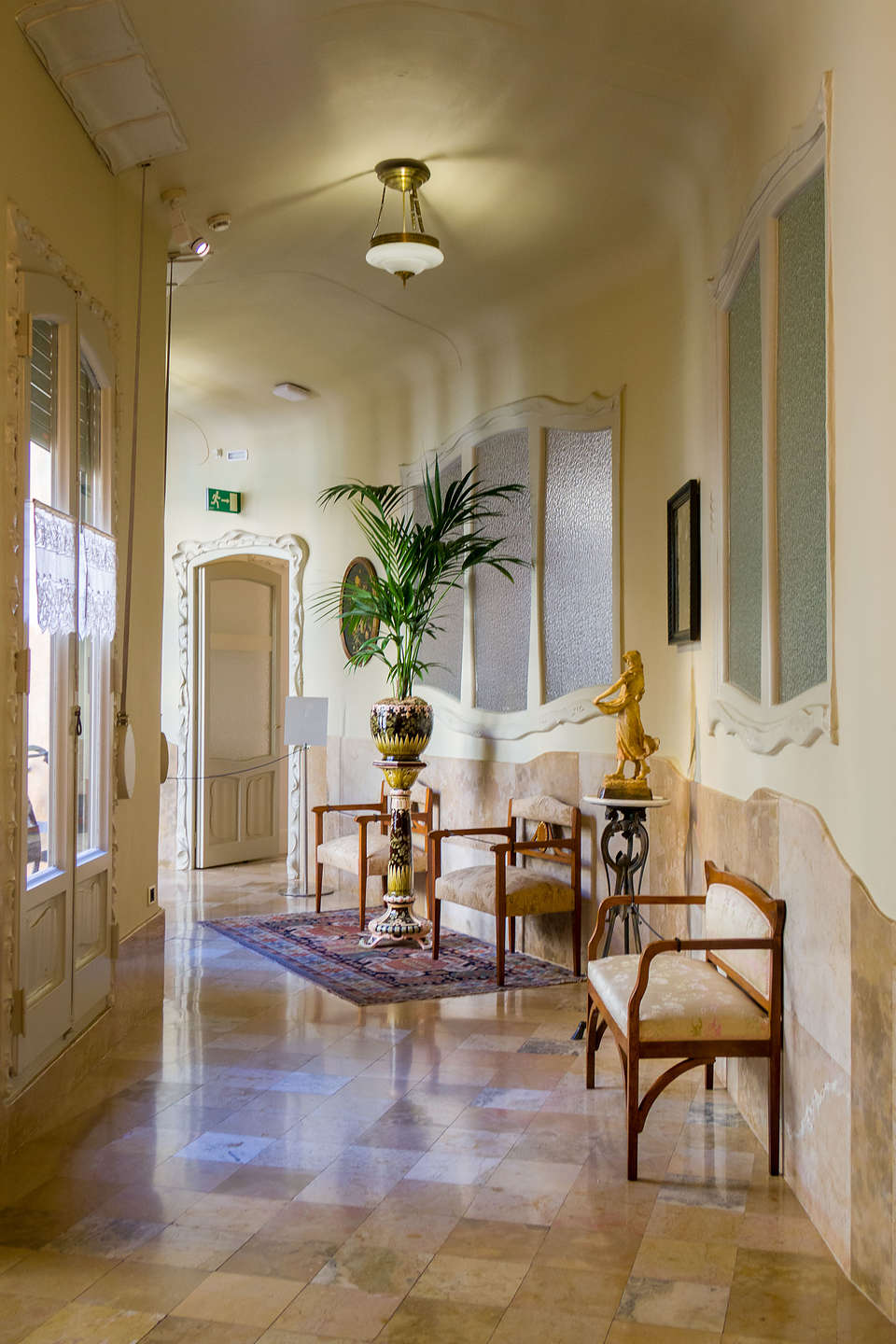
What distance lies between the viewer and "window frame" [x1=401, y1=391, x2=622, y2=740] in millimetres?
5871

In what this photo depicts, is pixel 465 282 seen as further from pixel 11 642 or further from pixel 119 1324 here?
pixel 119 1324

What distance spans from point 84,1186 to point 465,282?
15.2 ft

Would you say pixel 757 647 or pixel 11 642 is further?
pixel 757 647

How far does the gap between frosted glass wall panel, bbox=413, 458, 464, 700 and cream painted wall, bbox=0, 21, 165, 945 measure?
2.27 m

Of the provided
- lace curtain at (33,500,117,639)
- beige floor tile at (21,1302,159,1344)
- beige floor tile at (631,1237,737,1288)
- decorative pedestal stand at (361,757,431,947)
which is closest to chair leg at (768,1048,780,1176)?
beige floor tile at (631,1237,737,1288)

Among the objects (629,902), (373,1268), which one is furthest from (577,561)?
(373,1268)

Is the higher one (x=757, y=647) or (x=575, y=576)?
(x=575, y=576)

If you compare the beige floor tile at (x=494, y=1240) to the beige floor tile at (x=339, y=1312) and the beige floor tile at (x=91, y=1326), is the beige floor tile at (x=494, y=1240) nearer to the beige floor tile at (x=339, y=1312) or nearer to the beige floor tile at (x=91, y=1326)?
the beige floor tile at (x=339, y=1312)

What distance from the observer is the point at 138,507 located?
504 cm

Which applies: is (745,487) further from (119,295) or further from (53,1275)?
(53,1275)

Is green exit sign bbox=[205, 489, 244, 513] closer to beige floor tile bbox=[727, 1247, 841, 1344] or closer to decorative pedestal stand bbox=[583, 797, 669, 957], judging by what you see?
decorative pedestal stand bbox=[583, 797, 669, 957]

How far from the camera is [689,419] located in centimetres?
501

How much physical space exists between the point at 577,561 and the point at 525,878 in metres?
1.63

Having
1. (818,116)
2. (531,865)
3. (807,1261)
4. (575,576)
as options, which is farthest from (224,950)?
(818,116)
